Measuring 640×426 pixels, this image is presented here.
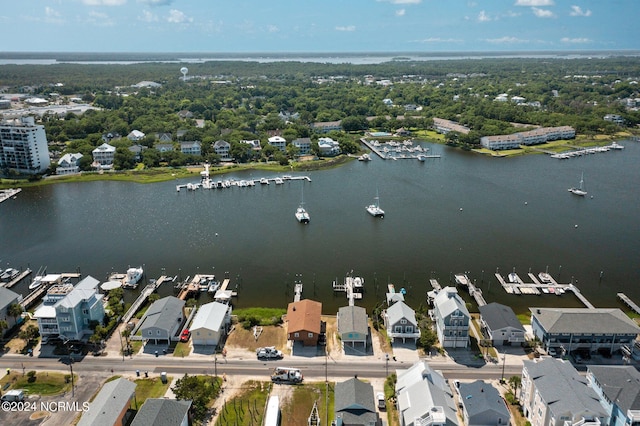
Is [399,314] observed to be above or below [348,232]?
above

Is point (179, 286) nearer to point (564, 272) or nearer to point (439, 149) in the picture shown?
point (564, 272)

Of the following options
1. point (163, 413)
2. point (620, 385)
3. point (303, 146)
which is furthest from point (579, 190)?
point (163, 413)

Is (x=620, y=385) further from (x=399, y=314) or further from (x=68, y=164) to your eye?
(x=68, y=164)

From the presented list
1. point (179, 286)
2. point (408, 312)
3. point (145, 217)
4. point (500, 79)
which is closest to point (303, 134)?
point (145, 217)

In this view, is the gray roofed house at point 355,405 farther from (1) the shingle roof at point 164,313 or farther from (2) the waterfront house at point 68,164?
(2) the waterfront house at point 68,164

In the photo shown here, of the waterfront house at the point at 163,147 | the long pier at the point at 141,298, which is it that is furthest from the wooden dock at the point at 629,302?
the waterfront house at the point at 163,147

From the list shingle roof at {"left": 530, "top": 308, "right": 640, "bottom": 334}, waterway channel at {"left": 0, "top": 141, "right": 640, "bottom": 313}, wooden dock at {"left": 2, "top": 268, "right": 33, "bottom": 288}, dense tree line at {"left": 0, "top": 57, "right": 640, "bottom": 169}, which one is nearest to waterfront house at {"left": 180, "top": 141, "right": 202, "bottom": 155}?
dense tree line at {"left": 0, "top": 57, "right": 640, "bottom": 169}

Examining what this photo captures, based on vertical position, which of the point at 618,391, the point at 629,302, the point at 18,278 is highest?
the point at 618,391
